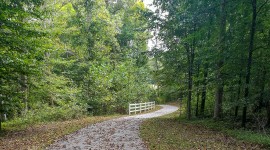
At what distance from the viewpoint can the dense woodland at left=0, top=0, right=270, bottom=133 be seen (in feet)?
31.7

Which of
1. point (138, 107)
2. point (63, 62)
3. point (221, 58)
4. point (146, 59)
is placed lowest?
point (138, 107)

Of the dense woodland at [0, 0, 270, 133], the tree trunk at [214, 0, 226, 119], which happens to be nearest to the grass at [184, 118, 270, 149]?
the dense woodland at [0, 0, 270, 133]

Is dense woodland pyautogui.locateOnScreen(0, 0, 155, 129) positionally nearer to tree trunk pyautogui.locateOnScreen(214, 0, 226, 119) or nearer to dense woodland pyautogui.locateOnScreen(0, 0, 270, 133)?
dense woodland pyautogui.locateOnScreen(0, 0, 270, 133)

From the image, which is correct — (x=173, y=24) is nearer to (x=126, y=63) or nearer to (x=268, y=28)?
(x=268, y=28)

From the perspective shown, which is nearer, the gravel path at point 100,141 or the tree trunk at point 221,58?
the gravel path at point 100,141

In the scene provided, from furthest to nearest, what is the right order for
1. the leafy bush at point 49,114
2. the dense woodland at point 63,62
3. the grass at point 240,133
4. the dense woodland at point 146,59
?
the leafy bush at point 49,114 → the dense woodland at point 146,59 → the dense woodland at point 63,62 → the grass at point 240,133

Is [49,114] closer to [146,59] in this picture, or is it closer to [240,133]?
[146,59]

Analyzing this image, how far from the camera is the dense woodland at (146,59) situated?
9656mm

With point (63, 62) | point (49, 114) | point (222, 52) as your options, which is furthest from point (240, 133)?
point (49, 114)

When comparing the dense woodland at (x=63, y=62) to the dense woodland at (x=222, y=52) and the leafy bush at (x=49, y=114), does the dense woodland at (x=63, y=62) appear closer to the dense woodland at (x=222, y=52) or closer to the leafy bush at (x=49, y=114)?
the leafy bush at (x=49, y=114)

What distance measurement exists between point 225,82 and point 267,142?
4542 mm

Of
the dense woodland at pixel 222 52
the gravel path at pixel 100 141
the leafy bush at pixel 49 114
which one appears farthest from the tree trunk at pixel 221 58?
the leafy bush at pixel 49 114

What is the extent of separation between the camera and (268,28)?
10633 mm

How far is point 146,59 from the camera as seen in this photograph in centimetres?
1548
